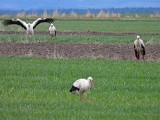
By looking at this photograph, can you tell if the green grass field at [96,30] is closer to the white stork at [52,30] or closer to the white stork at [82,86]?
the white stork at [52,30]

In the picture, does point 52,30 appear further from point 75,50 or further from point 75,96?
point 75,96

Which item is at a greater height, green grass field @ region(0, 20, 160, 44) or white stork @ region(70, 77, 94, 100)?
green grass field @ region(0, 20, 160, 44)

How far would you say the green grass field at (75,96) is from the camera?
10992 mm

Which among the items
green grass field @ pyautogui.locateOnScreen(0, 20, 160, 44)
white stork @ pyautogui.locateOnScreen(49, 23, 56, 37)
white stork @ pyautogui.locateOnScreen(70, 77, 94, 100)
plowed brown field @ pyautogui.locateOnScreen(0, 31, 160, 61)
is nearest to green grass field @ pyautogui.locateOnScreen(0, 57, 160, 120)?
white stork @ pyautogui.locateOnScreen(70, 77, 94, 100)

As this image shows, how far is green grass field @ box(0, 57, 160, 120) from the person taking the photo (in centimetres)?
1099

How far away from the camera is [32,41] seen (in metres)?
31.7

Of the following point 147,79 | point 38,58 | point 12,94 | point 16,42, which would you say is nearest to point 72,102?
point 12,94

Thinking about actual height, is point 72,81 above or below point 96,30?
below

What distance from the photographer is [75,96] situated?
43.6ft

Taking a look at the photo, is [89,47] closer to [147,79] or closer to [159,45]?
[159,45]

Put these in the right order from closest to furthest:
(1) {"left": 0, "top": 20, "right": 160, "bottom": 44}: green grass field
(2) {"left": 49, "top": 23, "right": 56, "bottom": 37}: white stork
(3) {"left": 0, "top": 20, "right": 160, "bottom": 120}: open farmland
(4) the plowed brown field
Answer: (3) {"left": 0, "top": 20, "right": 160, "bottom": 120}: open farmland < (4) the plowed brown field < (1) {"left": 0, "top": 20, "right": 160, "bottom": 44}: green grass field < (2) {"left": 49, "top": 23, "right": 56, "bottom": 37}: white stork

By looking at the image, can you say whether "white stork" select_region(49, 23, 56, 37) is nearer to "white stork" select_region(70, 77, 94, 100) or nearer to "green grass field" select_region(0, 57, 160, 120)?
"green grass field" select_region(0, 57, 160, 120)

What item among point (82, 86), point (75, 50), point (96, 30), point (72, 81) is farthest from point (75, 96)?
point (96, 30)

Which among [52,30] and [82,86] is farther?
[52,30]
